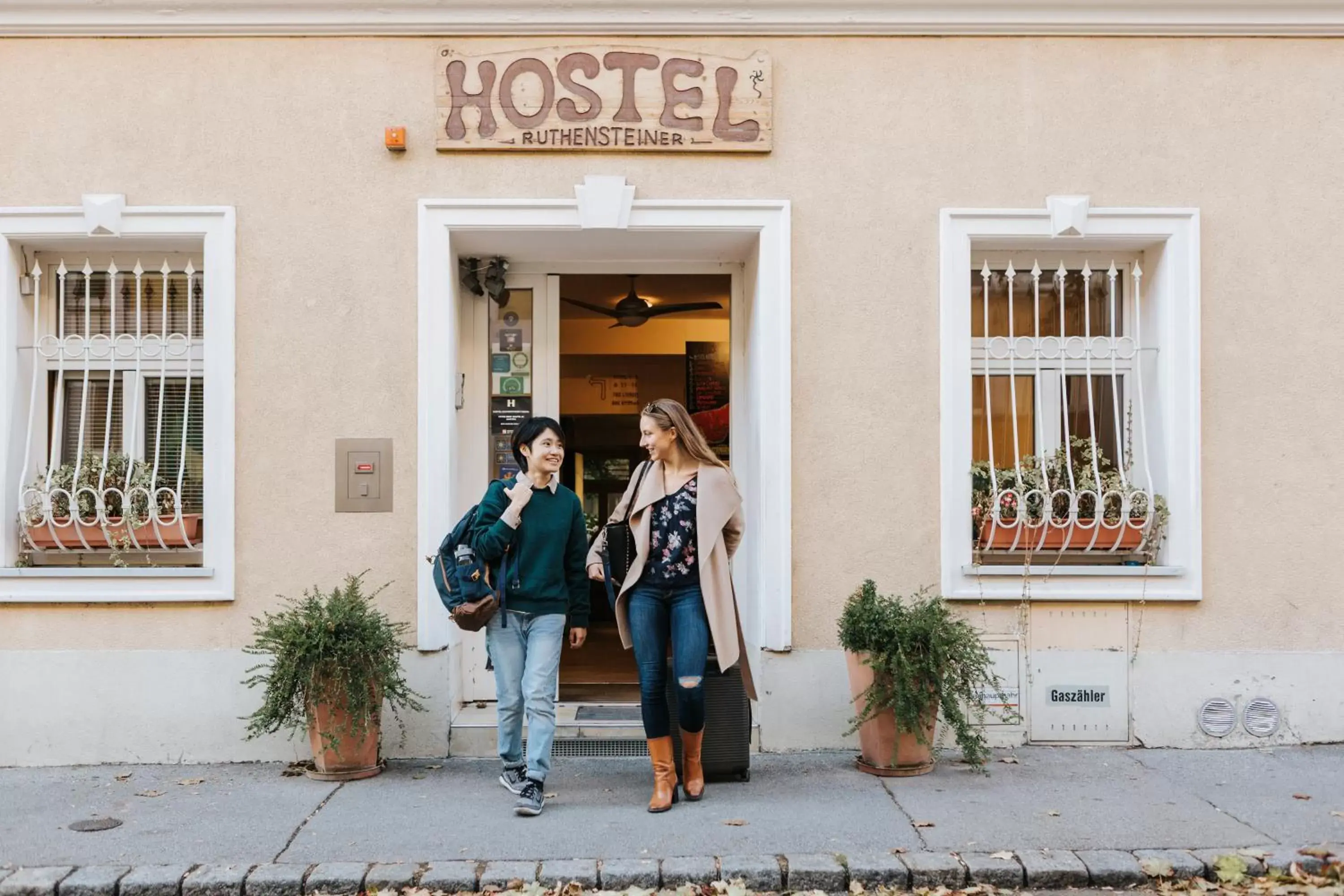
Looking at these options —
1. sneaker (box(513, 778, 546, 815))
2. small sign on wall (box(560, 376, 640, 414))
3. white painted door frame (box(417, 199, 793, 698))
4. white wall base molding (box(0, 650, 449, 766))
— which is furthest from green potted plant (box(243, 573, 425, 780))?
small sign on wall (box(560, 376, 640, 414))

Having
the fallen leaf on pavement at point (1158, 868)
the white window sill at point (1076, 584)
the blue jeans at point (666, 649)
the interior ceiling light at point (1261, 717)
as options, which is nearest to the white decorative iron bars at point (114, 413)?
the blue jeans at point (666, 649)

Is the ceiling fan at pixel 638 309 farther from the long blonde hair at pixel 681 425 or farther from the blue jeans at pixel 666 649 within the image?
the blue jeans at pixel 666 649

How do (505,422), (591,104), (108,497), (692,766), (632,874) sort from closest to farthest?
(632,874)
(692,766)
(591,104)
(108,497)
(505,422)

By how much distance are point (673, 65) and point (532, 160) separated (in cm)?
93

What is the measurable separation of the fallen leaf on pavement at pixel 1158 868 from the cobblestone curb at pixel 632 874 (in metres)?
0.02

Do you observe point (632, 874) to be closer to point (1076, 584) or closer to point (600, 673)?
point (1076, 584)

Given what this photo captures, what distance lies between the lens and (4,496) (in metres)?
6.37

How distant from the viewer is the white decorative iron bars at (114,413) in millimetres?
6441

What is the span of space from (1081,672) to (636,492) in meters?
2.74

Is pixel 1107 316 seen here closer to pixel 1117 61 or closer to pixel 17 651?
pixel 1117 61

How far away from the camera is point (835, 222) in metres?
6.42


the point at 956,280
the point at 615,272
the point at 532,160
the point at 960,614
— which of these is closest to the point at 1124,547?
the point at 960,614

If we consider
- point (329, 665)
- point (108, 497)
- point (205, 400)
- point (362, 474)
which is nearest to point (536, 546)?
point (329, 665)

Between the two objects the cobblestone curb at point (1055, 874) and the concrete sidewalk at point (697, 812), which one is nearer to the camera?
the cobblestone curb at point (1055, 874)
